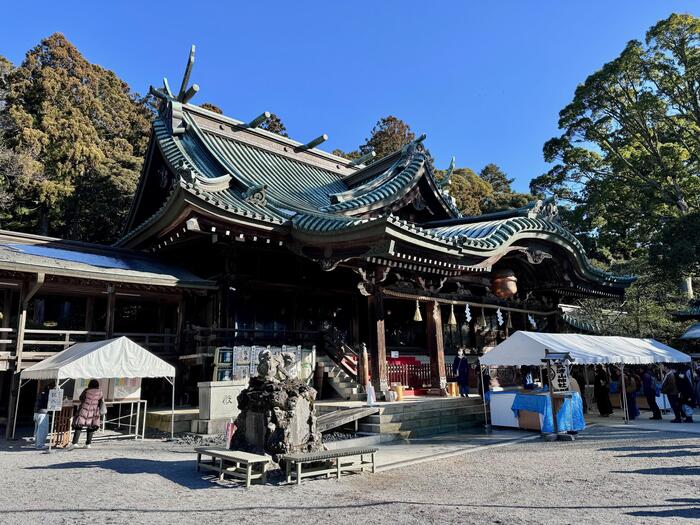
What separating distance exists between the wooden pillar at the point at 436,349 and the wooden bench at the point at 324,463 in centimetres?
726

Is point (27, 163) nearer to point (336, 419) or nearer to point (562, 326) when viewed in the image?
point (336, 419)

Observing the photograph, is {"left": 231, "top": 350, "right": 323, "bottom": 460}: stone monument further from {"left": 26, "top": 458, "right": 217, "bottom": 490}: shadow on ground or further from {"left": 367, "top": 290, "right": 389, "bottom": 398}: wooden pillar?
{"left": 367, "top": 290, "right": 389, "bottom": 398}: wooden pillar

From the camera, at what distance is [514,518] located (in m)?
5.21

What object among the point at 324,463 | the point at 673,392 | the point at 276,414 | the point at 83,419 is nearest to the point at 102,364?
the point at 83,419

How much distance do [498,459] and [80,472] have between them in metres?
7.02

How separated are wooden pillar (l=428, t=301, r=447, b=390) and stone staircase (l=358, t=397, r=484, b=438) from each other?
1.27 m

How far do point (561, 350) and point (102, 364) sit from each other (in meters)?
10.3

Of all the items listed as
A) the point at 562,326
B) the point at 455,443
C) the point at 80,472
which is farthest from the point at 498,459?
the point at 562,326

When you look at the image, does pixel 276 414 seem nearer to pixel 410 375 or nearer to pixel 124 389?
pixel 124 389

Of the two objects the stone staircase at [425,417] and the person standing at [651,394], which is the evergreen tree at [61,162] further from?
the person standing at [651,394]

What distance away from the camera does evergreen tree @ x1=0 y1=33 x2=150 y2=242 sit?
2502 centimetres

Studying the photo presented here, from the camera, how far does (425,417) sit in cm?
1200

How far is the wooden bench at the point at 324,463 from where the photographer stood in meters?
6.95

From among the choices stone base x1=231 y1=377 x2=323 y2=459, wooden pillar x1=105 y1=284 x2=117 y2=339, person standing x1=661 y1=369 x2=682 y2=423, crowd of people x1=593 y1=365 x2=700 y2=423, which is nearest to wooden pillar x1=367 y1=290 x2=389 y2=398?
stone base x1=231 y1=377 x2=323 y2=459
